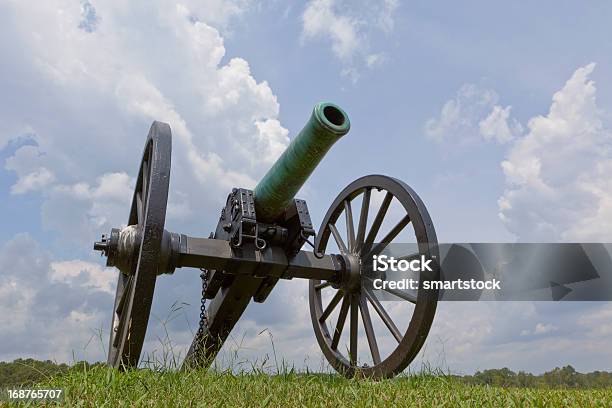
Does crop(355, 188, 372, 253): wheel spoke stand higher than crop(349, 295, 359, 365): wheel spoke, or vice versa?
crop(355, 188, 372, 253): wheel spoke

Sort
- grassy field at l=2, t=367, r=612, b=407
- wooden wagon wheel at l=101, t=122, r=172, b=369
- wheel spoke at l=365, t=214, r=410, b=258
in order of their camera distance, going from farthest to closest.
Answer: wheel spoke at l=365, t=214, r=410, b=258
wooden wagon wheel at l=101, t=122, r=172, b=369
grassy field at l=2, t=367, r=612, b=407

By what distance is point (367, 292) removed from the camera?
18.2 feet

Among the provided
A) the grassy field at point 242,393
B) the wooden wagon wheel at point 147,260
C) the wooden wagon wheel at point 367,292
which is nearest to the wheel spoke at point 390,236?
the wooden wagon wheel at point 367,292

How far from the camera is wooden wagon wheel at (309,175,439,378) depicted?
4.88 m

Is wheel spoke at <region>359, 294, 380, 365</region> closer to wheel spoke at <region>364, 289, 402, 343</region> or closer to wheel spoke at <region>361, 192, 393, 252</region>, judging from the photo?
wheel spoke at <region>364, 289, 402, 343</region>

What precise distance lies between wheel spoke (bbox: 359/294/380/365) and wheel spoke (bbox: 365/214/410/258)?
439mm

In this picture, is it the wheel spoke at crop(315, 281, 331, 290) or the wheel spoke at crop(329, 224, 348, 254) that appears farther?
the wheel spoke at crop(315, 281, 331, 290)

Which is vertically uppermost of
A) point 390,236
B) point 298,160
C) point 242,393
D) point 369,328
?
point 298,160

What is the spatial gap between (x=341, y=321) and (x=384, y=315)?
76cm

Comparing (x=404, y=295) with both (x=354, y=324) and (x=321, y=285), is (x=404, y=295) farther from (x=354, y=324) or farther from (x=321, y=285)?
(x=321, y=285)

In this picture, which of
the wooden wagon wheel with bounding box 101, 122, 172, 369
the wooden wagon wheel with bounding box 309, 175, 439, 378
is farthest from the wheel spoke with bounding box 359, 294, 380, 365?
the wooden wagon wheel with bounding box 101, 122, 172, 369

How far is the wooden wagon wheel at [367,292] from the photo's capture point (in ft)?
16.0

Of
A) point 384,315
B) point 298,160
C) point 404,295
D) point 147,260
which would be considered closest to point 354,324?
point 384,315

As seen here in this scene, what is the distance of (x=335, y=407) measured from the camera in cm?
297
